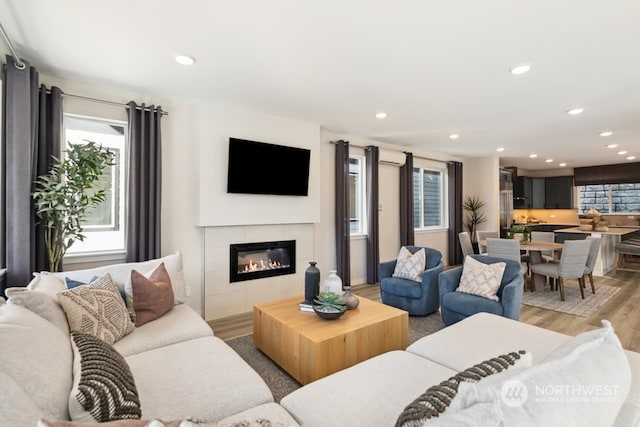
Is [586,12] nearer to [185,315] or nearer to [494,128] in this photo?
[494,128]

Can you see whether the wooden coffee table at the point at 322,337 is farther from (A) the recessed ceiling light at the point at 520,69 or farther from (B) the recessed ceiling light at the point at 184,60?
(A) the recessed ceiling light at the point at 520,69

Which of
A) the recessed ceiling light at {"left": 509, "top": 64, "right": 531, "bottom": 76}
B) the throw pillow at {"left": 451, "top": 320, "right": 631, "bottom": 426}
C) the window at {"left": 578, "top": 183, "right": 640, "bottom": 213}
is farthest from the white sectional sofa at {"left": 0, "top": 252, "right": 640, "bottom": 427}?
the window at {"left": 578, "top": 183, "right": 640, "bottom": 213}

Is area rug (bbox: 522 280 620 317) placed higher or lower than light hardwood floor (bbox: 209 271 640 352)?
higher

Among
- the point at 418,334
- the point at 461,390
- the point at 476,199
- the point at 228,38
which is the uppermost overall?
the point at 228,38

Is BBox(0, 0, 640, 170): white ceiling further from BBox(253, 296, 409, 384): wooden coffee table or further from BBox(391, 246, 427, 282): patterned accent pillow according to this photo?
BBox(253, 296, 409, 384): wooden coffee table

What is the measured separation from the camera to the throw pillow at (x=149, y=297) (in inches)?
93.4

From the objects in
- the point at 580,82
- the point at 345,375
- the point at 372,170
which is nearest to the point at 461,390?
the point at 345,375

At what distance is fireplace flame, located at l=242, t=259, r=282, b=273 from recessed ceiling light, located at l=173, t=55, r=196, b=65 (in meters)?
2.44

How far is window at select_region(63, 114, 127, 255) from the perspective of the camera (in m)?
3.23

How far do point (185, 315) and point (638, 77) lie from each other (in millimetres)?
4650

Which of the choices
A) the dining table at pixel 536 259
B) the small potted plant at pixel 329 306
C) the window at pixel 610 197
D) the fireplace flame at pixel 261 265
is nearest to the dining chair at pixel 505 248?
the dining table at pixel 536 259

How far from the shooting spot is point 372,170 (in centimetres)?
541

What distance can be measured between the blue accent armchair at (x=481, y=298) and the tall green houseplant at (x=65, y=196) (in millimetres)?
3487

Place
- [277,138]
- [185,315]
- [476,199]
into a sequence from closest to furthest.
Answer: [185,315], [277,138], [476,199]
